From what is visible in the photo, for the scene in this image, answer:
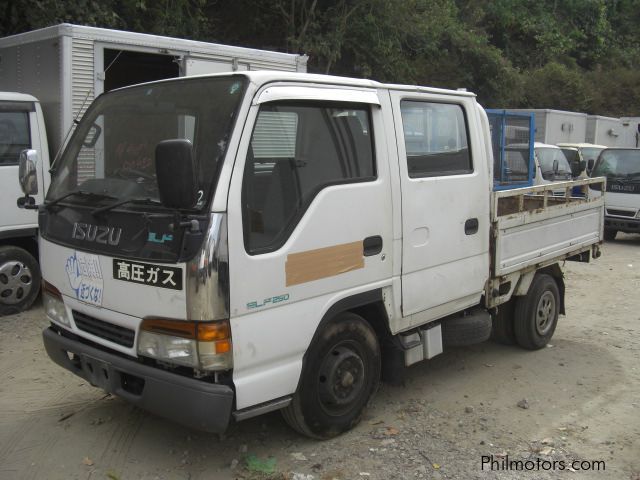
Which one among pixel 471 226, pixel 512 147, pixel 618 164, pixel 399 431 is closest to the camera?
pixel 399 431

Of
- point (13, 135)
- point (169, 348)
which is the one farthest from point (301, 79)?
A: point (13, 135)

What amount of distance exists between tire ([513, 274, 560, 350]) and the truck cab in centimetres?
478

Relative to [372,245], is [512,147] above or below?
above

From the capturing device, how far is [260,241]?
3203 millimetres

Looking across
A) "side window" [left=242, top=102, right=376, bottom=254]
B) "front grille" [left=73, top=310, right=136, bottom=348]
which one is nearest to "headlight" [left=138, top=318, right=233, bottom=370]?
"front grille" [left=73, top=310, right=136, bottom=348]

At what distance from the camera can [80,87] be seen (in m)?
6.62

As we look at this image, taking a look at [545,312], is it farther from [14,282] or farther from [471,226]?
[14,282]

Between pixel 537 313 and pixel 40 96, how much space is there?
18.2 feet

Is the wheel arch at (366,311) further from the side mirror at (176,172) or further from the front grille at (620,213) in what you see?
the front grille at (620,213)

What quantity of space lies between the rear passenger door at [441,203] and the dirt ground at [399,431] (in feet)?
2.43

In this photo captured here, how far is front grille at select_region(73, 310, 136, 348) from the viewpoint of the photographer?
3330mm

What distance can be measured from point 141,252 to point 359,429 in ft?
6.05

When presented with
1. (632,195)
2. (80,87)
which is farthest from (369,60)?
(80,87)
